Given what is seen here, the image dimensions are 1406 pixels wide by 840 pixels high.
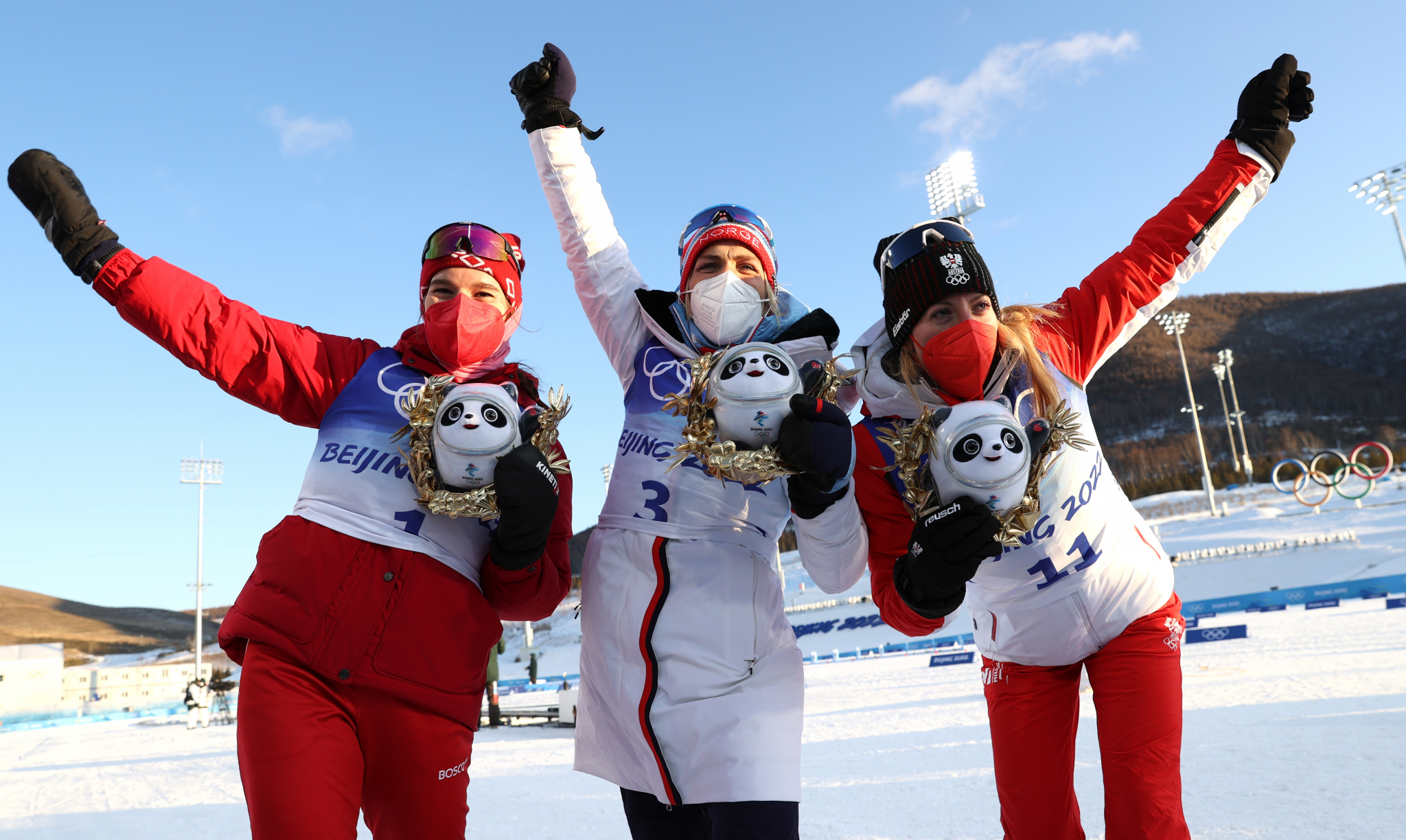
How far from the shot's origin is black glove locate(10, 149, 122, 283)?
2.50 metres

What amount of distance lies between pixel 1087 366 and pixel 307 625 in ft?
8.85

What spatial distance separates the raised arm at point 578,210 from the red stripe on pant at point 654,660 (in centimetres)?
83

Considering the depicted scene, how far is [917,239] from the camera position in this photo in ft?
9.17

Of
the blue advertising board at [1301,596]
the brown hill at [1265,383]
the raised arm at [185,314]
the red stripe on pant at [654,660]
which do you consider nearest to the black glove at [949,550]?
the red stripe on pant at [654,660]

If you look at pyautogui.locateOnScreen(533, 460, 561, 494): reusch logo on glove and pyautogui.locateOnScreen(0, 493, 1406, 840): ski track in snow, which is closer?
pyautogui.locateOnScreen(533, 460, 561, 494): reusch logo on glove

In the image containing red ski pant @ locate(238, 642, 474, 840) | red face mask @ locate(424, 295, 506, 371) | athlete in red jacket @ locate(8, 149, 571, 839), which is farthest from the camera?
red face mask @ locate(424, 295, 506, 371)

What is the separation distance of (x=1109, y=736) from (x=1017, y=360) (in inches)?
47.4

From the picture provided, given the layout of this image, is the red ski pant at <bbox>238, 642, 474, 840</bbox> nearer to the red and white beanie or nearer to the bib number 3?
the bib number 3

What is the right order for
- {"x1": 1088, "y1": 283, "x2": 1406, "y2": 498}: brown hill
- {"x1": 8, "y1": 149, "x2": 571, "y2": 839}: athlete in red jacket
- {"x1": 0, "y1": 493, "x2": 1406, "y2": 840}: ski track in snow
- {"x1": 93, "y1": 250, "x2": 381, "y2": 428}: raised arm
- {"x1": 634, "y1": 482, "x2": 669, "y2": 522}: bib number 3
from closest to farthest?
{"x1": 8, "y1": 149, "x2": 571, "y2": 839}: athlete in red jacket
{"x1": 93, "y1": 250, "x2": 381, "y2": 428}: raised arm
{"x1": 634, "y1": 482, "x2": 669, "y2": 522}: bib number 3
{"x1": 0, "y1": 493, "x2": 1406, "y2": 840}: ski track in snow
{"x1": 1088, "y1": 283, "x2": 1406, "y2": 498}: brown hill

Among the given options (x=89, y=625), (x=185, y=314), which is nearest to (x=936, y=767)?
(x=185, y=314)

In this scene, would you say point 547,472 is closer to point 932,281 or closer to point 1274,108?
point 932,281

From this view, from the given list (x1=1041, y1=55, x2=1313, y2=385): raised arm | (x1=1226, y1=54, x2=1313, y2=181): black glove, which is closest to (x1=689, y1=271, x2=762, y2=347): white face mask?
(x1=1041, y1=55, x2=1313, y2=385): raised arm

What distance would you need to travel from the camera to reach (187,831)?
550cm

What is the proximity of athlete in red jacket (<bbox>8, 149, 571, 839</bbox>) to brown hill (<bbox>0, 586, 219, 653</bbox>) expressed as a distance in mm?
68709
